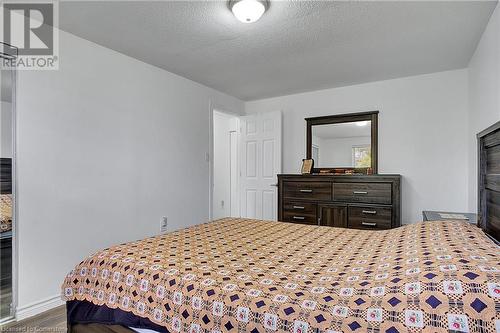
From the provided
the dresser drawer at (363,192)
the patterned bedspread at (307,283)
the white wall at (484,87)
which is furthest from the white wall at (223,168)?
the patterned bedspread at (307,283)

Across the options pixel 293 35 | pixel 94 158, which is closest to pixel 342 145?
pixel 293 35

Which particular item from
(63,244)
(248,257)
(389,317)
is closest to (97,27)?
(63,244)

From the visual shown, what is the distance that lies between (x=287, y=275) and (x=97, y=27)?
255cm

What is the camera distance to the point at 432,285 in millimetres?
872

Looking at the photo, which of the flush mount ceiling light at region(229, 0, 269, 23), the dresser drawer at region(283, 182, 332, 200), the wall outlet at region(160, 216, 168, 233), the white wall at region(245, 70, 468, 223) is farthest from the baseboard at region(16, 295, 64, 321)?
the white wall at region(245, 70, 468, 223)

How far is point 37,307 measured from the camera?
2.24 metres

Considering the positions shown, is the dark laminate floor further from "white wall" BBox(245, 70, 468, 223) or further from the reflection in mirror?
"white wall" BBox(245, 70, 468, 223)

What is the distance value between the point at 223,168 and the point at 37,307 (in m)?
3.92

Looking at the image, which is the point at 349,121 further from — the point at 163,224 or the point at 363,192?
the point at 163,224

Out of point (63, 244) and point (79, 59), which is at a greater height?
point (79, 59)

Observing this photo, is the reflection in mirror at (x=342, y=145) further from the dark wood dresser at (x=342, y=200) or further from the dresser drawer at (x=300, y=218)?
the dresser drawer at (x=300, y=218)

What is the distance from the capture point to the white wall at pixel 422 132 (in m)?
3.34

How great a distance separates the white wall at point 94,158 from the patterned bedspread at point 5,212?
0.25 ft

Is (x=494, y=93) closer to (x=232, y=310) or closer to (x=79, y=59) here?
(x=232, y=310)
